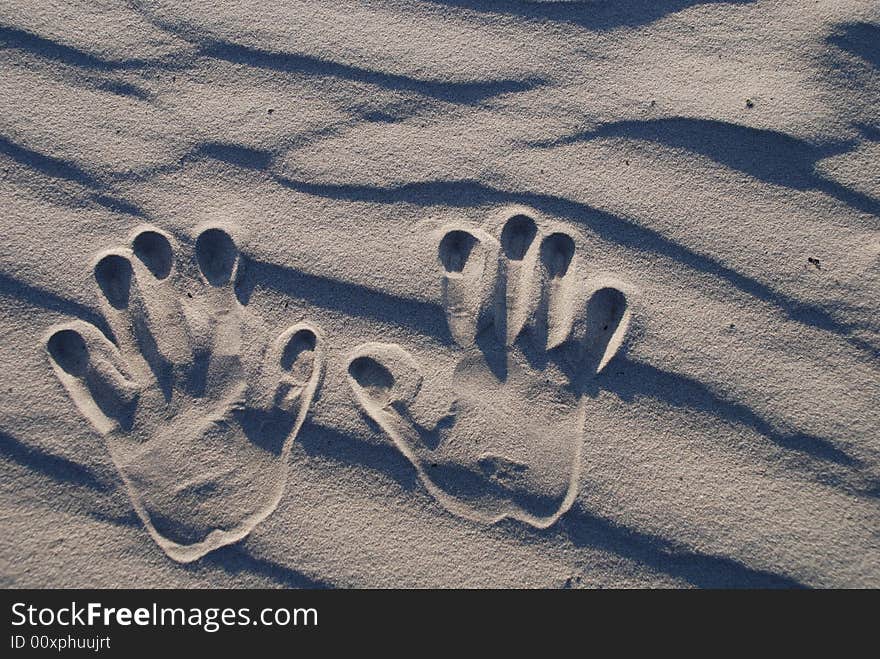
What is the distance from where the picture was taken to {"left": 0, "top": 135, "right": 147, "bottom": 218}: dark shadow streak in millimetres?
1301

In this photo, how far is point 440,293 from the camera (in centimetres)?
128

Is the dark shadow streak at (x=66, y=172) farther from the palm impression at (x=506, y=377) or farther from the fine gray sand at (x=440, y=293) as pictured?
the palm impression at (x=506, y=377)

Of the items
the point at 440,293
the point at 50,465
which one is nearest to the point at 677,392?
the point at 440,293

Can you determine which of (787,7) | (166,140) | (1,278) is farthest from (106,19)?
(787,7)

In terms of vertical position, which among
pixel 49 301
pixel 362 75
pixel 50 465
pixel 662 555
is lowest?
pixel 662 555

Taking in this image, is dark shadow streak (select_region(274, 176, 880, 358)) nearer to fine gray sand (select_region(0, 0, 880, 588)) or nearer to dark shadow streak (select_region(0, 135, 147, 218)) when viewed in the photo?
fine gray sand (select_region(0, 0, 880, 588))

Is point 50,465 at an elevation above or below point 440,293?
below

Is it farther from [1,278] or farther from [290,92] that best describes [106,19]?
[1,278]

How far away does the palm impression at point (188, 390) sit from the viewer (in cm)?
123

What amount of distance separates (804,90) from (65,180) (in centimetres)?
157

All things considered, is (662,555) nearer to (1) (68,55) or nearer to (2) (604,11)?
(2) (604,11)

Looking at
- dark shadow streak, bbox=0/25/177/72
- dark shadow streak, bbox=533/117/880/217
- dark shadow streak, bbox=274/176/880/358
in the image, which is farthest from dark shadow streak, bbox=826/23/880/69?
dark shadow streak, bbox=0/25/177/72

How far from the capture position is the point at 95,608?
1205mm

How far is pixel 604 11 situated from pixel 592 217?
463 mm
